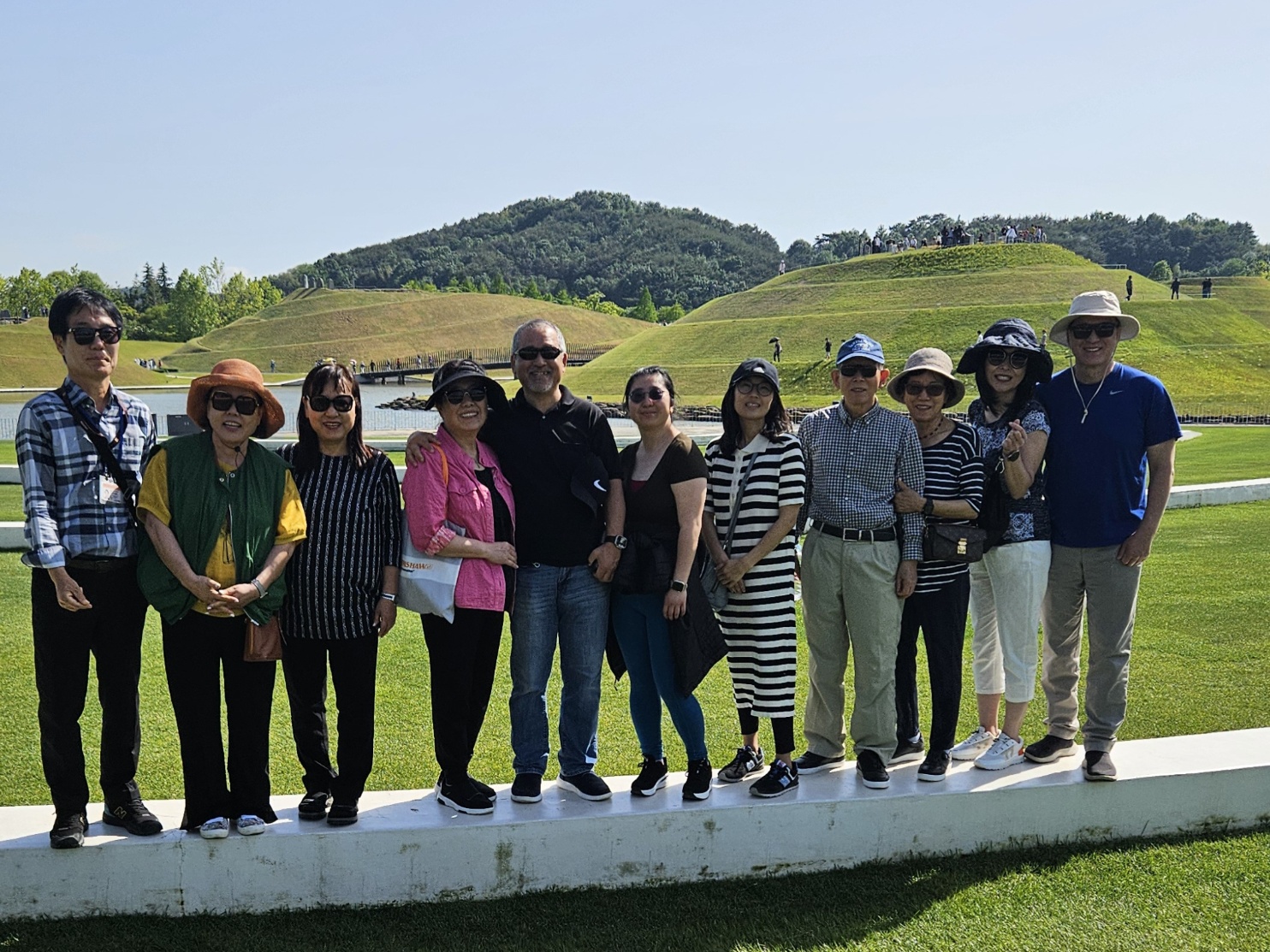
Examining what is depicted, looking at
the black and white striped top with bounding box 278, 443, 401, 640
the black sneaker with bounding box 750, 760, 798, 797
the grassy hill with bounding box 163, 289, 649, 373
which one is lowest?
the black sneaker with bounding box 750, 760, 798, 797

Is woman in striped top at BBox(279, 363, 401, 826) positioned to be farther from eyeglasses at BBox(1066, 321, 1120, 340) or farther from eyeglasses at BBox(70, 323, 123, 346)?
eyeglasses at BBox(1066, 321, 1120, 340)

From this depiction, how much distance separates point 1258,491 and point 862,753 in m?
11.9

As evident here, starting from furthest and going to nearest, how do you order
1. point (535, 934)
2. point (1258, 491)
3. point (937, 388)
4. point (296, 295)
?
point (296, 295)
point (1258, 491)
point (937, 388)
point (535, 934)

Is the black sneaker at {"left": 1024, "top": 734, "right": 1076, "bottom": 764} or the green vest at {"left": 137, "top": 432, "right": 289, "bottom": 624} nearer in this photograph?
the green vest at {"left": 137, "top": 432, "right": 289, "bottom": 624}

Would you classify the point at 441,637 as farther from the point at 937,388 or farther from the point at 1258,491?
the point at 1258,491

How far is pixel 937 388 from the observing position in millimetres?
4312

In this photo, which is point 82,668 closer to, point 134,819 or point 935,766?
point 134,819

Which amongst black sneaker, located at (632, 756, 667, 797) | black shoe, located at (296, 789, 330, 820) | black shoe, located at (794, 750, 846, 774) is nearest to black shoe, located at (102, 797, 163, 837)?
black shoe, located at (296, 789, 330, 820)

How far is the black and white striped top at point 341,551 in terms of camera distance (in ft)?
12.2

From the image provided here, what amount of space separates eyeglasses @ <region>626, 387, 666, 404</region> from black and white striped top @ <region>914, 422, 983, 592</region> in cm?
117

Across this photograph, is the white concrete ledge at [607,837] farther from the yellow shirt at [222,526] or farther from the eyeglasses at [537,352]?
the eyeglasses at [537,352]

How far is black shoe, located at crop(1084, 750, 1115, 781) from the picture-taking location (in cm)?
413

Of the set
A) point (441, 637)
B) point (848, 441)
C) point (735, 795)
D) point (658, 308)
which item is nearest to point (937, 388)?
point (848, 441)

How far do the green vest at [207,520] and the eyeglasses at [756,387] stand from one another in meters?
1.75
